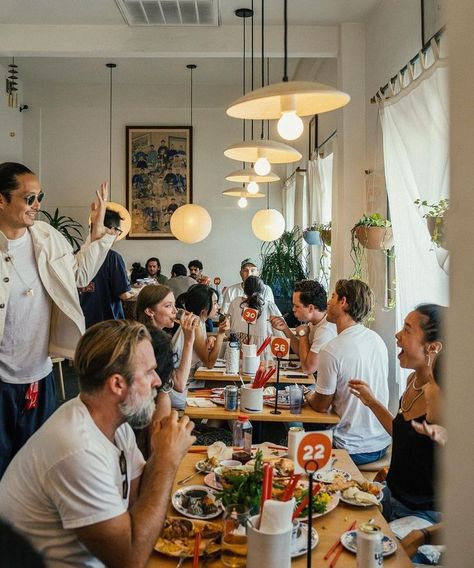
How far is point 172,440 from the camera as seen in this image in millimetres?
1921

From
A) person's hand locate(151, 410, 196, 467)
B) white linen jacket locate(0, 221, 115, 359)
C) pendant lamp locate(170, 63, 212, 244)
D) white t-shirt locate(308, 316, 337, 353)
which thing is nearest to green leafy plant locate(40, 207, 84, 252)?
pendant lamp locate(170, 63, 212, 244)

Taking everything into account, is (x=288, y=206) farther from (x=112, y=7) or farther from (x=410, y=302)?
(x=410, y=302)

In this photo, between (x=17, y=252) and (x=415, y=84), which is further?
(x=415, y=84)

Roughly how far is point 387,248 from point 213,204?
649 centimetres

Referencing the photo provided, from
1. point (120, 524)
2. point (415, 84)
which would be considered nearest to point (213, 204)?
point (415, 84)

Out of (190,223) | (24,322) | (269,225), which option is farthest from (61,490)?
(269,225)

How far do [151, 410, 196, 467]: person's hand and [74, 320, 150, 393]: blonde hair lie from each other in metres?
0.25

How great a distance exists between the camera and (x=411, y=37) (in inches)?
169

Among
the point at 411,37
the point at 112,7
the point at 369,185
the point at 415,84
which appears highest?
the point at 112,7

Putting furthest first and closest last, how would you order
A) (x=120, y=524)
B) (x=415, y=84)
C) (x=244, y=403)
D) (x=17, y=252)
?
(x=415, y=84) < (x=244, y=403) < (x=17, y=252) < (x=120, y=524)

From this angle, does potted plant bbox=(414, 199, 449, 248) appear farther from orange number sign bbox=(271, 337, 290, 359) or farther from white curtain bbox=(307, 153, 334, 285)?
white curtain bbox=(307, 153, 334, 285)

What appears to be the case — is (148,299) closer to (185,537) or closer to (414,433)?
(414,433)

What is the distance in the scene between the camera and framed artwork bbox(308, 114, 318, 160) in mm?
8055

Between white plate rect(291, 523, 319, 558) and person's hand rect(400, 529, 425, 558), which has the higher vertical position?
white plate rect(291, 523, 319, 558)
